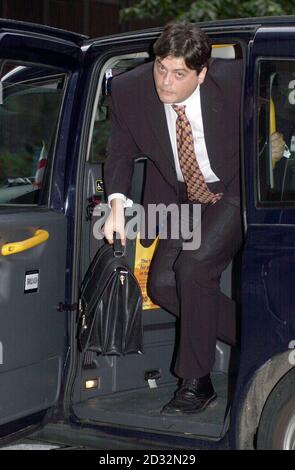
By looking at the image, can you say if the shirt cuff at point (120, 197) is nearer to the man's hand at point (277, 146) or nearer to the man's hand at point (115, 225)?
the man's hand at point (115, 225)

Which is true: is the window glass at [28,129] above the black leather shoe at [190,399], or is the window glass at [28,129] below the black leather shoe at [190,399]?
above

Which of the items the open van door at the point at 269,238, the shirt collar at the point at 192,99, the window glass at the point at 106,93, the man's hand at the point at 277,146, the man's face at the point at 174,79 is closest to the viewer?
the open van door at the point at 269,238

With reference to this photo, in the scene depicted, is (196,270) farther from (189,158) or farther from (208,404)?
(208,404)

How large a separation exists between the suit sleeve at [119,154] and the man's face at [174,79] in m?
0.28

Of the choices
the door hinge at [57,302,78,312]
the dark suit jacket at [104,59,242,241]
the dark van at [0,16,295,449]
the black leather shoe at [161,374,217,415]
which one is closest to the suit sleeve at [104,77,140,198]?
the dark suit jacket at [104,59,242,241]

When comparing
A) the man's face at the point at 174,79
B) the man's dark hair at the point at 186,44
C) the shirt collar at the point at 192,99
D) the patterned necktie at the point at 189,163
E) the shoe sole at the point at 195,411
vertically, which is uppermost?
the man's dark hair at the point at 186,44

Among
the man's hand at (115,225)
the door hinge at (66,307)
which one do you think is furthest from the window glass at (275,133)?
the door hinge at (66,307)

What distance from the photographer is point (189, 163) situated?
4336mm

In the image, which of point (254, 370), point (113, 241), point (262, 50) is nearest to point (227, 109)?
point (262, 50)

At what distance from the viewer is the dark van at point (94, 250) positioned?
3.85 m

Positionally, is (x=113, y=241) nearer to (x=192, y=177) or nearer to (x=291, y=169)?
(x=192, y=177)

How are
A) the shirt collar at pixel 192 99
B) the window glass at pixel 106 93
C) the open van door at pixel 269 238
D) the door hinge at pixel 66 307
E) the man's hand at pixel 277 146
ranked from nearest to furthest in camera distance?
1. the open van door at pixel 269 238
2. the man's hand at pixel 277 146
3. the shirt collar at pixel 192 99
4. the door hinge at pixel 66 307
5. the window glass at pixel 106 93

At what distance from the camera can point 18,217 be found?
4.09 metres
